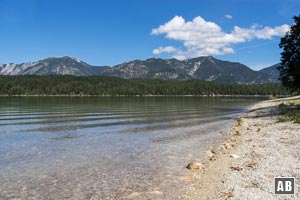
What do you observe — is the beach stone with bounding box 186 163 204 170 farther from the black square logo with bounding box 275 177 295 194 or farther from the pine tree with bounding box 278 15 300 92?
the pine tree with bounding box 278 15 300 92

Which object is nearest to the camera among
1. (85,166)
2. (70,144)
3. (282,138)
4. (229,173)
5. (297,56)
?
(229,173)

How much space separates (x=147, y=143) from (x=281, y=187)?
55.6 ft

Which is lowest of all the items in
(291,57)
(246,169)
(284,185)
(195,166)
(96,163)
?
(96,163)

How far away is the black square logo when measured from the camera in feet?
40.9

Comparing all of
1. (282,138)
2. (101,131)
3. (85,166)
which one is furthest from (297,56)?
(85,166)

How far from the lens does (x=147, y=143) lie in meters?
29.0

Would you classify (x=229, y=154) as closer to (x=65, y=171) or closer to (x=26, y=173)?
(x=65, y=171)

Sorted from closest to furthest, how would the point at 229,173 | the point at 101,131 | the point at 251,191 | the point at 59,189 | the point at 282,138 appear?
the point at 251,191, the point at 59,189, the point at 229,173, the point at 282,138, the point at 101,131

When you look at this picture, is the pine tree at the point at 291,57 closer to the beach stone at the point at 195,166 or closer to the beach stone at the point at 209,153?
the beach stone at the point at 209,153

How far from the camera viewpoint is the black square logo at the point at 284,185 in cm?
1247

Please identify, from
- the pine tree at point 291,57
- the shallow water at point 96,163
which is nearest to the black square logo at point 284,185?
the shallow water at point 96,163

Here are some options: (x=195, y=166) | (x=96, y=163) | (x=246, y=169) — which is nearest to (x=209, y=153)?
(x=195, y=166)

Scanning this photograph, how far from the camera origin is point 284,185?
44.0ft

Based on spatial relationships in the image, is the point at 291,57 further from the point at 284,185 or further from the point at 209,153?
the point at 284,185
